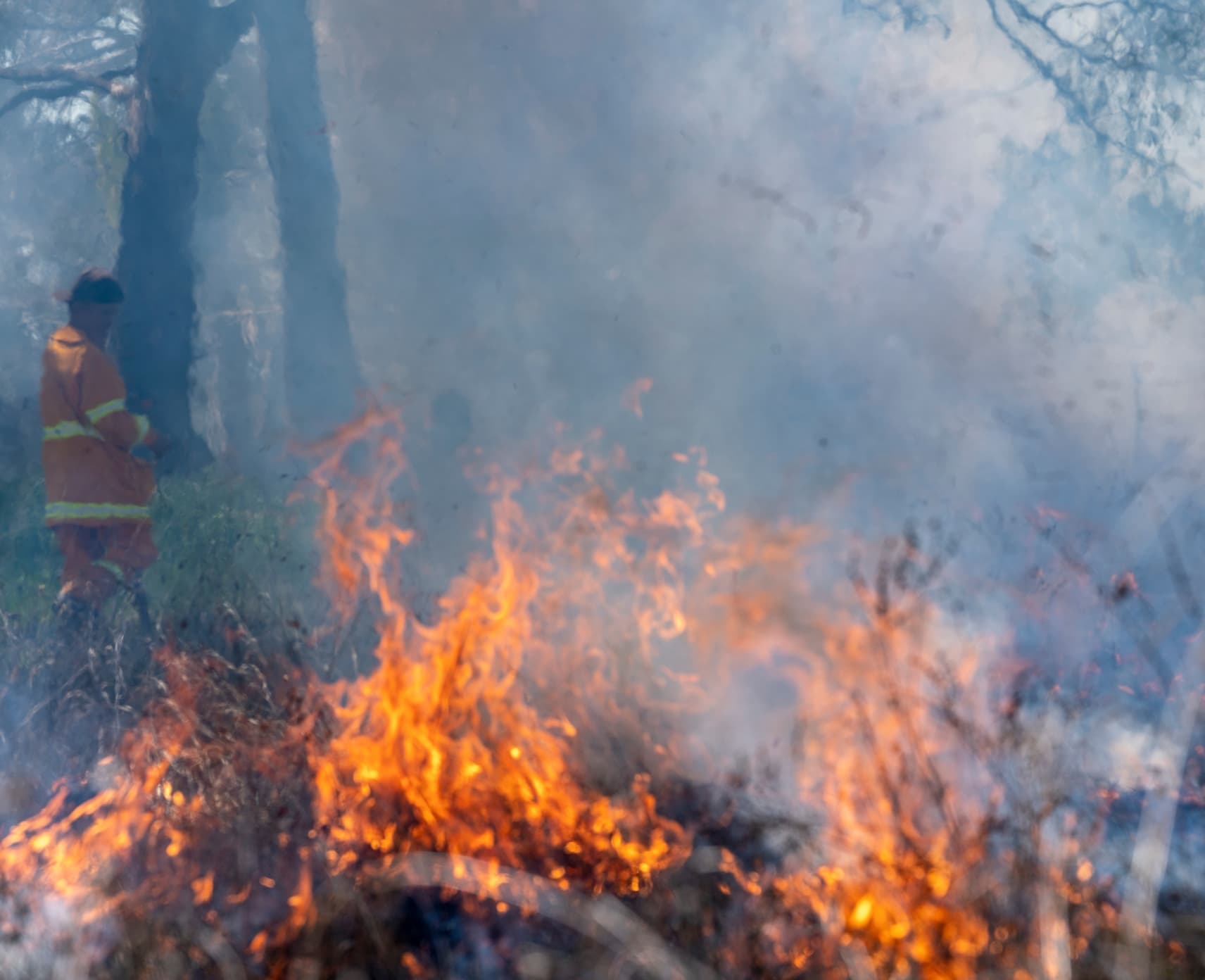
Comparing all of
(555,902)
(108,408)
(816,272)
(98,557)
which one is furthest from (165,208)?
(555,902)

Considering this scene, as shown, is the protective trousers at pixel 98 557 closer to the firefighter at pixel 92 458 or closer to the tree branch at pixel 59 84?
the firefighter at pixel 92 458

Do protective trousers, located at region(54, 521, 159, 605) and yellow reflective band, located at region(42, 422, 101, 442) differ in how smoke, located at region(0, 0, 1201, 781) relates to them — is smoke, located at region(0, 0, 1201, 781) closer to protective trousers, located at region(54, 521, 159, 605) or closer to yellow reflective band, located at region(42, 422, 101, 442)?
protective trousers, located at region(54, 521, 159, 605)

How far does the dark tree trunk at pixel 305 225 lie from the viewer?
24.7 feet

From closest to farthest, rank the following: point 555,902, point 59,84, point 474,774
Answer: point 555,902, point 474,774, point 59,84

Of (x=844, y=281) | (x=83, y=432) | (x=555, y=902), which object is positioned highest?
(x=844, y=281)

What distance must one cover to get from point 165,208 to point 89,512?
2941 millimetres

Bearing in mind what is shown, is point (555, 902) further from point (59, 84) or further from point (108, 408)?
point (59, 84)

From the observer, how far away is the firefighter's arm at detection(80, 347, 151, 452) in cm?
525

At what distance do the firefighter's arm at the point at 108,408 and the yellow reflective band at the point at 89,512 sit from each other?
1.19 feet

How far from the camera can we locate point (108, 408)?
17.3 ft

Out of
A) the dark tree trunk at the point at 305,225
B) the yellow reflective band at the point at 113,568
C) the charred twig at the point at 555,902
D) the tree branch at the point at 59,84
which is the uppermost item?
the tree branch at the point at 59,84

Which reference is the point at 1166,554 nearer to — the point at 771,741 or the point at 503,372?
the point at 771,741

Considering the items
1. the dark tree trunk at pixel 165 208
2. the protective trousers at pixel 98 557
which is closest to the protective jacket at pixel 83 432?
the protective trousers at pixel 98 557

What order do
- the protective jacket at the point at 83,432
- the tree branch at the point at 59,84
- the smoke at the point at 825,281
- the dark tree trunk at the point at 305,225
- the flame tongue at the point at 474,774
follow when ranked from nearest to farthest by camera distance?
the flame tongue at the point at 474,774
the protective jacket at the point at 83,432
the smoke at the point at 825,281
the dark tree trunk at the point at 305,225
the tree branch at the point at 59,84
